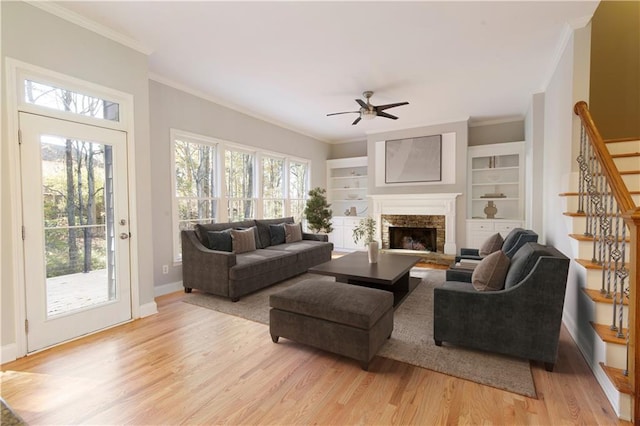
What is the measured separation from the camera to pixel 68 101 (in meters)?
2.79

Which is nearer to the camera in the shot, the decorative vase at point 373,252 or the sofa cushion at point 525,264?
the sofa cushion at point 525,264

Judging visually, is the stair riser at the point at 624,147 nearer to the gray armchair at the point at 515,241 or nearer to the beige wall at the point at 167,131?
the gray armchair at the point at 515,241

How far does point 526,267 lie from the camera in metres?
2.32

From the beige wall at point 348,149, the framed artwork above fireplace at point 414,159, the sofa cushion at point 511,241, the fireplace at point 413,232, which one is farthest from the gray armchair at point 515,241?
the beige wall at point 348,149

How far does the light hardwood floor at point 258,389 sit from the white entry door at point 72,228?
355 millimetres

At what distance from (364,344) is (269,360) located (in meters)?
0.78

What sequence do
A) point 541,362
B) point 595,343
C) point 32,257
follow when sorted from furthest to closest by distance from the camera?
point 32,257 < point 541,362 < point 595,343

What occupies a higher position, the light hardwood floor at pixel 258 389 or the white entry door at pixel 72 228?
the white entry door at pixel 72 228

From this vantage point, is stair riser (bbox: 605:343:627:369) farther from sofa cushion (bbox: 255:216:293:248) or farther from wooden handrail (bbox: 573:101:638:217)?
sofa cushion (bbox: 255:216:293:248)

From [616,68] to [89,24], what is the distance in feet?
18.4

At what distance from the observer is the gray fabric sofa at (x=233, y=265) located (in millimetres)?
3771

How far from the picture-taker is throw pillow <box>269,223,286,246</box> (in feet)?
17.6

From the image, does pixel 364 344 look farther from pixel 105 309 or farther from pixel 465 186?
pixel 465 186

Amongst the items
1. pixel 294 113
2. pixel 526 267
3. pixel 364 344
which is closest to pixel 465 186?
pixel 294 113
